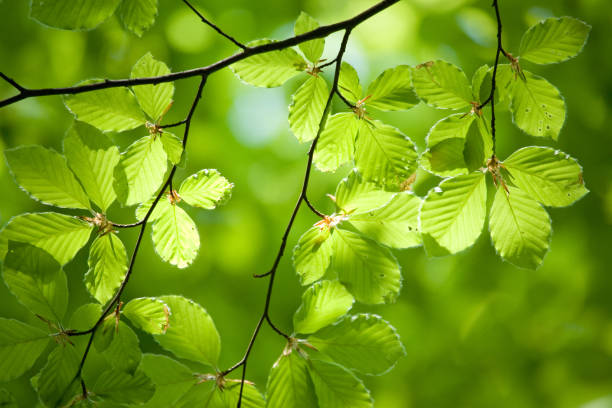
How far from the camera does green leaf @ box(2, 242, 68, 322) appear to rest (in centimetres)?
65

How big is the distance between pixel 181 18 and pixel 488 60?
5.42ft

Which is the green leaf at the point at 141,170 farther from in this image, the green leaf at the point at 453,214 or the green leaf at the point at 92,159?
the green leaf at the point at 453,214

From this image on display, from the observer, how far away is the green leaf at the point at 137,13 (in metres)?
0.67

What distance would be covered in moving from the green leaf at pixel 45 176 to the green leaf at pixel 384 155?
438mm

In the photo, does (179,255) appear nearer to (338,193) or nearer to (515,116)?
(338,193)

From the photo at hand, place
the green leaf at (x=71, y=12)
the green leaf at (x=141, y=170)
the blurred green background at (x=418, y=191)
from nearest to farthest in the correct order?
the green leaf at (x=71, y=12)
the green leaf at (x=141, y=170)
the blurred green background at (x=418, y=191)

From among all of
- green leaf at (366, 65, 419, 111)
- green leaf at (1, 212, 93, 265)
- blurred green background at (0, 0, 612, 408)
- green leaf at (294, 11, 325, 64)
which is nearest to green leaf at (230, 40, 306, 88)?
green leaf at (294, 11, 325, 64)

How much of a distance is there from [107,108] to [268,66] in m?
0.26

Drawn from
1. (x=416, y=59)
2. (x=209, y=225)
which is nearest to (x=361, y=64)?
(x=416, y=59)

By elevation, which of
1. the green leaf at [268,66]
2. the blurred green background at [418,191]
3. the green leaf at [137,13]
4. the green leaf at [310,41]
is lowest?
the blurred green background at [418,191]

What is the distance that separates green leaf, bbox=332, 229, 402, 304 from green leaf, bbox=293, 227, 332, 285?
18 mm

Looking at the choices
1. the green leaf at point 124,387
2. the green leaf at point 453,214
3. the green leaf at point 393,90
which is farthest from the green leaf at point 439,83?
the green leaf at point 124,387

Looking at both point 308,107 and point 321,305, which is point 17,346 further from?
point 308,107

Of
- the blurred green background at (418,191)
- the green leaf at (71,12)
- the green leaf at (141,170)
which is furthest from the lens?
the blurred green background at (418,191)
